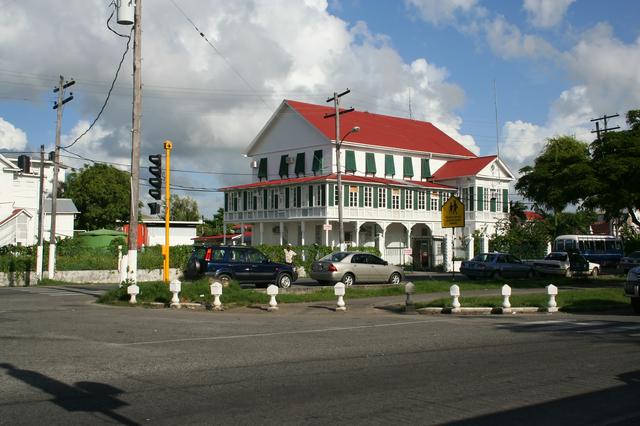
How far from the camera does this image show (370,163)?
60312mm

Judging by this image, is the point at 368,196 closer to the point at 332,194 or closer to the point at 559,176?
the point at 332,194

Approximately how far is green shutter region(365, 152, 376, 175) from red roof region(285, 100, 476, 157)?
104 centimetres

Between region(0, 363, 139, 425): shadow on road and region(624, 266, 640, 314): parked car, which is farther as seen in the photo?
region(624, 266, 640, 314): parked car

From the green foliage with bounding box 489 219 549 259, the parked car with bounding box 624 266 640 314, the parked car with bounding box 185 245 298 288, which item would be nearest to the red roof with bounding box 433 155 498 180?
the green foliage with bounding box 489 219 549 259

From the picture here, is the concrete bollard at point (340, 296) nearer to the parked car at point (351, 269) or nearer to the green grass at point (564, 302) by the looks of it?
the green grass at point (564, 302)

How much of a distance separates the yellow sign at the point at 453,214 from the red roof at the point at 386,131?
27.4 metres

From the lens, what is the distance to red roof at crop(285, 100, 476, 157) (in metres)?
60.3

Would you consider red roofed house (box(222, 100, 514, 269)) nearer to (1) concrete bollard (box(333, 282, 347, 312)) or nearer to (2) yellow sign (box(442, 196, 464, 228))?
(2) yellow sign (box(442, 196, 464, 228))

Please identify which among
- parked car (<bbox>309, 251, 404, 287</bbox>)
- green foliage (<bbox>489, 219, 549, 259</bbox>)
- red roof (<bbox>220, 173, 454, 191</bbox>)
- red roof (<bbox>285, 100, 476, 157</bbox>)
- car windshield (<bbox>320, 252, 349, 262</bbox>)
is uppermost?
red roof (<bbox>285, 100, 476, 157</bbox>)

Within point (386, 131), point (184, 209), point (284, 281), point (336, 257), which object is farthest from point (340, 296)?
point (184, 209)

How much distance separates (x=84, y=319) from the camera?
1666cm

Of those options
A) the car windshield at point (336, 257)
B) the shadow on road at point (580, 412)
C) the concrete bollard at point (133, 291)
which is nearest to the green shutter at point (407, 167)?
the car windshield at point (336, 257)

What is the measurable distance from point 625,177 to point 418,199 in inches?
1289

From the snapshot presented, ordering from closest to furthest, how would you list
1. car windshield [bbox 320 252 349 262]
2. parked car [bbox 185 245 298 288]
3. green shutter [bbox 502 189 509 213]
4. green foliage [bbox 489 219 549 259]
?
parked car [bbox 185 245 298 288]
car windshield [bbox 320 252 349 262]
green foliage [bbox 489 219 549 259]
green shutter [bbox 502 189 509 213]
